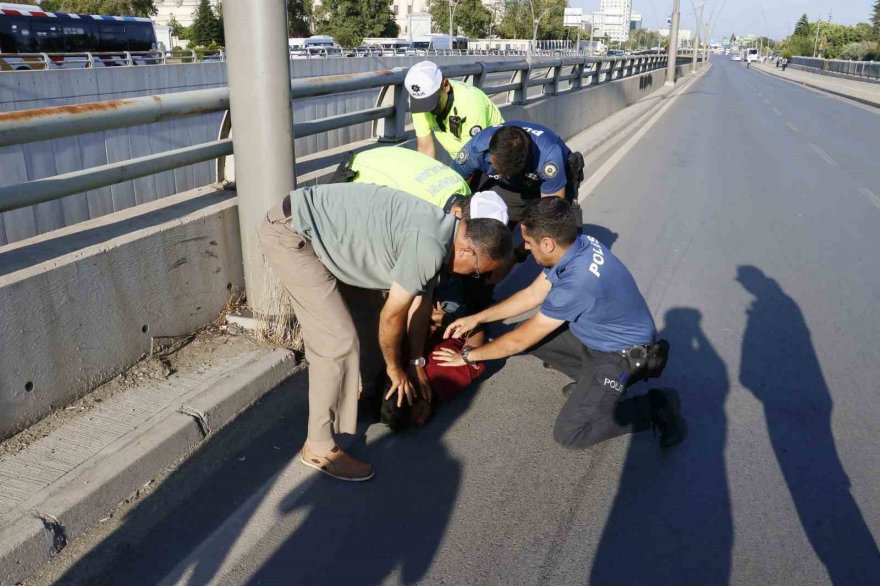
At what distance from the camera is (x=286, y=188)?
4621 mm

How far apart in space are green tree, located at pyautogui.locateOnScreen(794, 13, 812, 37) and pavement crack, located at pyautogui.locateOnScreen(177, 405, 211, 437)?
168m

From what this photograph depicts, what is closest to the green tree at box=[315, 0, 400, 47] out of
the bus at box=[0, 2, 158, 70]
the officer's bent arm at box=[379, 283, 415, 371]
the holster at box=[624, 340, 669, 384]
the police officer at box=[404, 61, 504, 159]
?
the bus at box=[0, 2, 158, 70]

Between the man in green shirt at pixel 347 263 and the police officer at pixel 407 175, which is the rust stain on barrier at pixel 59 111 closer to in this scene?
the man in green shirt at pixel 347 263

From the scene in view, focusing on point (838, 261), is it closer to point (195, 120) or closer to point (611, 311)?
point (611, 311)

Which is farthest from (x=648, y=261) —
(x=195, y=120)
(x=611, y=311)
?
(x=195, y=120)

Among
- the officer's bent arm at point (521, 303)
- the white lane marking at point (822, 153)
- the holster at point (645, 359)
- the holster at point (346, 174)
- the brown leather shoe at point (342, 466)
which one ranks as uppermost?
the holster at point (346, 174)

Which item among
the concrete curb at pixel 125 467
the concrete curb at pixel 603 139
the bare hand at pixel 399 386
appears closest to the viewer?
the concrete curb at pixel 125 467

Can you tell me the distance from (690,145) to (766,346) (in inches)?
457

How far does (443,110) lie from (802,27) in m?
177

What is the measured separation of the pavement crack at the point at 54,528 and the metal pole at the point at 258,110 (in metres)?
1.98

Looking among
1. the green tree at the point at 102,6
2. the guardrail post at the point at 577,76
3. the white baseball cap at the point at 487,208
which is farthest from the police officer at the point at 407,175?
the green tree at the point at 102,6

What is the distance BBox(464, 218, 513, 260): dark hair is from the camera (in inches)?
135

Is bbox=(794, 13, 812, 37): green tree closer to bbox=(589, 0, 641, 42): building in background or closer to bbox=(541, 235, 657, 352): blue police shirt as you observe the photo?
bbox=(589, 0, 641, 42): building in background

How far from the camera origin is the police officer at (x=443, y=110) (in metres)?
5.55
